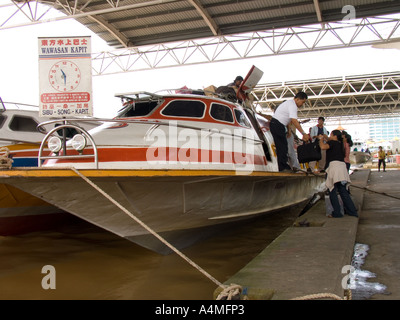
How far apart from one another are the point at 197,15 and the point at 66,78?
844cm

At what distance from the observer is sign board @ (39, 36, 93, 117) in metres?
4.64

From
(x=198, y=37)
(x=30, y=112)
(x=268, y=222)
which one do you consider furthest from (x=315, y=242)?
(x=198, y=37)

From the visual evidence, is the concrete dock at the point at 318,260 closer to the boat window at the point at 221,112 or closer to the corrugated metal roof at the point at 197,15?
the boat window at the point at 221,112

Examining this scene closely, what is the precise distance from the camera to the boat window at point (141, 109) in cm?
519

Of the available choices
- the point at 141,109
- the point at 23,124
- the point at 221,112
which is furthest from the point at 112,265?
the point at 23,124

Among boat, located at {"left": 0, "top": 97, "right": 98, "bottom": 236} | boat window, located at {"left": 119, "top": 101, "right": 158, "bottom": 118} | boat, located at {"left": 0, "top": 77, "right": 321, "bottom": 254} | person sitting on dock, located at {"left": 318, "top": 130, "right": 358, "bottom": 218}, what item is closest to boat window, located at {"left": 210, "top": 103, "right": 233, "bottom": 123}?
boat, located at {"left": 0, "top": 77, "right": 321, "bottom": 254}

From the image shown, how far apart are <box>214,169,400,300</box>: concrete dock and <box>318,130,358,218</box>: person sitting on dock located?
185 millimetres

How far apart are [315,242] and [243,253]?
1.16 meters

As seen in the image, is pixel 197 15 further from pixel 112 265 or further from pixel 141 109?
pixel 112 265

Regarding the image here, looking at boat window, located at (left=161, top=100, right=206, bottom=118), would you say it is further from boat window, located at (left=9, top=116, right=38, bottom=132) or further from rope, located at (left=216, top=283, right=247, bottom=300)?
boat window, located at (left=9, top=116, right=38, bottom=132)

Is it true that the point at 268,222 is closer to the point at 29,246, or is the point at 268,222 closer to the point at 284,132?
the point at 284,132

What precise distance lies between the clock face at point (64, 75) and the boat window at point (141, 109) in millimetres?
931

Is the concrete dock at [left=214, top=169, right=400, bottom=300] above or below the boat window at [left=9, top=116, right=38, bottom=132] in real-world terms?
below
